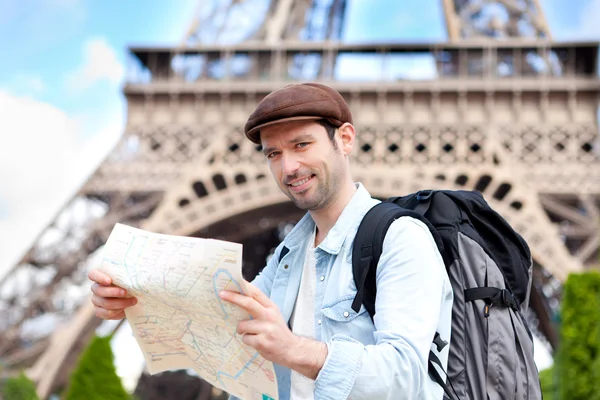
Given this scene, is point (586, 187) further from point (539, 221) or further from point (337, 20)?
point (337, 20)

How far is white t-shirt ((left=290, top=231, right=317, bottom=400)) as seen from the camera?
1.57 metres

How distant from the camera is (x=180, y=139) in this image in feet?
46.7

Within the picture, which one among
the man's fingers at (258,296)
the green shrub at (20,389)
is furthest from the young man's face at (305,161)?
the green shrub at (20,389)

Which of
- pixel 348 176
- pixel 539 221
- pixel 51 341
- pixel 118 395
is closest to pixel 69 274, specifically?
pixel 51 341

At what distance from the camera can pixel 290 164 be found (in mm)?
1673

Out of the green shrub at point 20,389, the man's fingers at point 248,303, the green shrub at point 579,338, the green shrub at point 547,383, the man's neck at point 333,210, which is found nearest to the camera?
the man's fingers at point 248,303

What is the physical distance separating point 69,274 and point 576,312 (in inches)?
336

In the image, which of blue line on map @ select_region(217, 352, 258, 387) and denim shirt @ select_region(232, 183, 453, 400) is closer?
denim shirt @ select_region(232, 183, 453, 400)

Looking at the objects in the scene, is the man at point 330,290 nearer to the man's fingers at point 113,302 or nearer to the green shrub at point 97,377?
the man's fingers at point 113,302

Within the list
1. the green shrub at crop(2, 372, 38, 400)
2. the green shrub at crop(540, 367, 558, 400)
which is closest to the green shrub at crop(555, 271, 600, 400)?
the green shrub at crop(540, 367, 558, 400)

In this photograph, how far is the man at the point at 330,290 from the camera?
1.39 meters

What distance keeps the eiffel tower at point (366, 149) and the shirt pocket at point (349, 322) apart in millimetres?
10872

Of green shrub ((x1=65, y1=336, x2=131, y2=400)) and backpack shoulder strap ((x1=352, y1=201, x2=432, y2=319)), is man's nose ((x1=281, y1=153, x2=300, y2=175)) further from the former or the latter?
green shrub ((x1=65, y1=336, x2=131, y2=400))

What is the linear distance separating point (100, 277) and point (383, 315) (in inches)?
27.3
